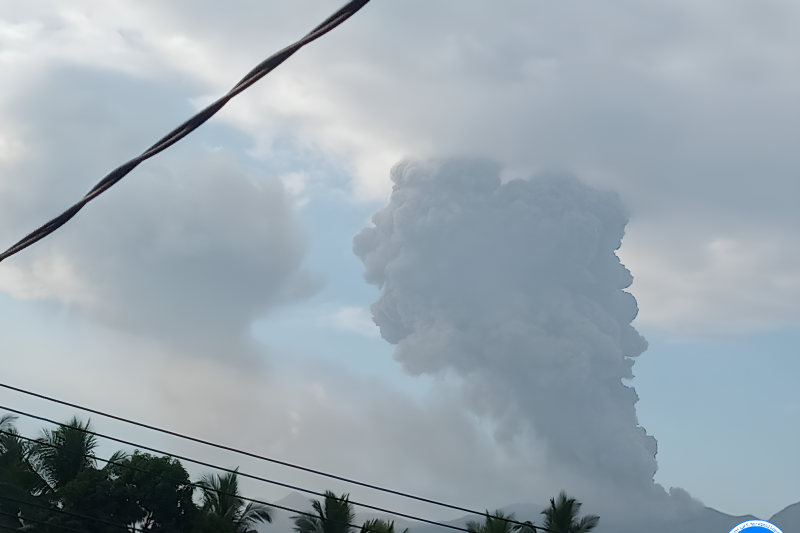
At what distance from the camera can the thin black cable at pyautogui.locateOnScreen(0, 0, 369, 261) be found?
3451mm

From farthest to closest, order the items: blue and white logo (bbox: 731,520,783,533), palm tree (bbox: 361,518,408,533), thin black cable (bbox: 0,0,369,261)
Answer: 1. palm tree (bbox: 361,518,408,533)
2. blue and white logo (bbox: 731,520,783,533)
3. thin black cable (bbox: 0,0,369,261)

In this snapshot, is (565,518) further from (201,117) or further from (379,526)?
(201,117)

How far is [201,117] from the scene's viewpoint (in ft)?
12.7

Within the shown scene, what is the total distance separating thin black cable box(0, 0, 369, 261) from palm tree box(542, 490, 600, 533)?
90.3 ft

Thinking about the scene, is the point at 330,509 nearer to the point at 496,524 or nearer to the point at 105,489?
the point at 496,524

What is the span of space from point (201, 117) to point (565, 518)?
28.3 metres

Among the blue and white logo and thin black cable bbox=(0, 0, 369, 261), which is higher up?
thin black cable bbox=(0, 0, 369, 261)

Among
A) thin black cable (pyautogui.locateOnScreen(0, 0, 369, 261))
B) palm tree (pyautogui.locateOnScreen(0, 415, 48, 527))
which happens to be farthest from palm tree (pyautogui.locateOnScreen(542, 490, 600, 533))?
thin black cable (pyautogui.locateOnScreen(0, 0, 369, 261))

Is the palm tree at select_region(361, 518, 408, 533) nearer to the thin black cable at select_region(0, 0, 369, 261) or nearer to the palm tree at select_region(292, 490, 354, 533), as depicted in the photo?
the palm tree at select_region(292, 490, 354, 533)

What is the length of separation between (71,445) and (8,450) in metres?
2.15

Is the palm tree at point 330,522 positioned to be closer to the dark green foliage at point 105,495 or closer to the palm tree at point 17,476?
the dark green foliage at point 105,495

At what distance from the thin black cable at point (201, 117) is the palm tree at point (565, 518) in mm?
27526

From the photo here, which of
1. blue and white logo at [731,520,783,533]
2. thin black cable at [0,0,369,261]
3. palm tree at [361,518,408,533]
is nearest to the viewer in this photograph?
thin black cable at [0,0,369,261]

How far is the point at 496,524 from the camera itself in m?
27.8
